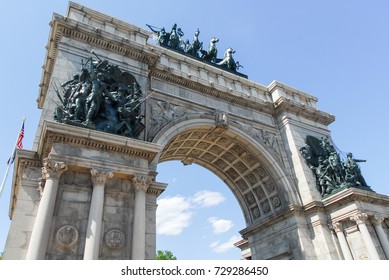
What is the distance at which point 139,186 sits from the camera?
11539mm

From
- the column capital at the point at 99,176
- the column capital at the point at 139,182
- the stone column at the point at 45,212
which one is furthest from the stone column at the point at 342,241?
the stone column at the point at 45,212

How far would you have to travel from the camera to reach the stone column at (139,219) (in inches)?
404

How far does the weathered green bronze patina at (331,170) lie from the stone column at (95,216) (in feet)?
44.2

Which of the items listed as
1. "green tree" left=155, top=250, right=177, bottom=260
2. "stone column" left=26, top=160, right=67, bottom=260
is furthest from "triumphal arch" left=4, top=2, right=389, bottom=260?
"green tree" left=155, top=250, right=177, bottom=260

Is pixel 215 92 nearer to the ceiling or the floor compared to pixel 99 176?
nearer to the ceiling

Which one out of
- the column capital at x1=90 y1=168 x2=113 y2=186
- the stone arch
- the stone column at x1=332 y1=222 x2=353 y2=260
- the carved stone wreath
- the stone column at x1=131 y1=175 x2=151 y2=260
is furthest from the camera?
the stone arch

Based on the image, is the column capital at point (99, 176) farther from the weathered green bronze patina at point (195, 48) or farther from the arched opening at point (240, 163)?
the weathered green bronze patina at point (195, 48)

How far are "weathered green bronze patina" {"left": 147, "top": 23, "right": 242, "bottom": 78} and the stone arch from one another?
684 cm

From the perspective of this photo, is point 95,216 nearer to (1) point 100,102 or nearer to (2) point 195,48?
(1) point 100,102

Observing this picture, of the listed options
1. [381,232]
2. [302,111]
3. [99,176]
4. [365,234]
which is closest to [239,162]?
[302,111]

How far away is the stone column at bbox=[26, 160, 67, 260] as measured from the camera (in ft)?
29.4

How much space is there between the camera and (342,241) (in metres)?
16.3

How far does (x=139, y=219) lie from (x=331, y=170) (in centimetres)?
1322

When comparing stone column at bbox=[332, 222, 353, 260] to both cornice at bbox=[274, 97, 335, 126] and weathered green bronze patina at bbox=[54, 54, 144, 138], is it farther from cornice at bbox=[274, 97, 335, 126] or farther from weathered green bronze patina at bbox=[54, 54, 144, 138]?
weathered green bronze patina at bbox=[54, 54, 144, 138]
